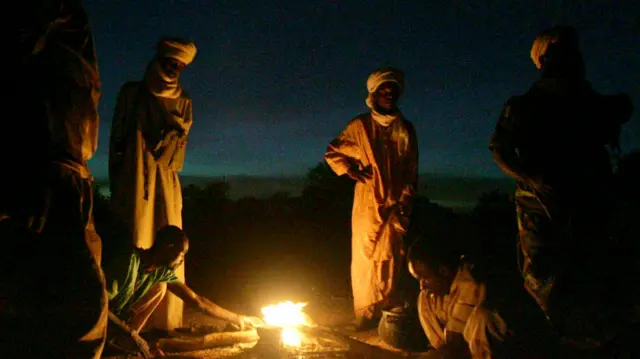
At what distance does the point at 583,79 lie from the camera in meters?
4.34

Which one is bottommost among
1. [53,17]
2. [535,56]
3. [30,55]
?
[30,55]

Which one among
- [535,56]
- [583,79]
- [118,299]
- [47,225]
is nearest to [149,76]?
[118,299]

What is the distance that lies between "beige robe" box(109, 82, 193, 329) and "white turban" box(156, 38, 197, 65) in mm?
492

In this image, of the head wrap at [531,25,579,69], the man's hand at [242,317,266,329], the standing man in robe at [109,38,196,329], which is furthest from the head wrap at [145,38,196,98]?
the head wrap at [531,25,579,69]

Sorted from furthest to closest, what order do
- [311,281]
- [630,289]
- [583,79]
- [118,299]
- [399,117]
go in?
[311,281], [399,117], [118,299], [583,79], [630,289]

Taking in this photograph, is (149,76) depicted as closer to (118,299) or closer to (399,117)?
(118,299)

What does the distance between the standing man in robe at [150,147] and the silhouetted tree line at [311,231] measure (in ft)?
1.78

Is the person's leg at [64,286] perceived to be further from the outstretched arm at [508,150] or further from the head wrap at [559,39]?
the head wrap at [559,39]

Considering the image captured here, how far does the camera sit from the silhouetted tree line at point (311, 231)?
4348 mm

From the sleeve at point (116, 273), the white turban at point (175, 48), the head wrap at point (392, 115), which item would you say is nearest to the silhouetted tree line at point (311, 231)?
the sleeve at point (116, 273)

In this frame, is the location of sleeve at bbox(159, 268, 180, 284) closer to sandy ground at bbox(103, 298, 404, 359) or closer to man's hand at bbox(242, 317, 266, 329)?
sandy ground at bbox(103, 298, 404, 359)

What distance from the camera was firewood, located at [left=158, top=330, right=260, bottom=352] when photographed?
5.10 m

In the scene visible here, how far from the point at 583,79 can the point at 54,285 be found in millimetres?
4091

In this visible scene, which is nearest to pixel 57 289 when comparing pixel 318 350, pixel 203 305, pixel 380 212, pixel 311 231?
pixel 203 305
